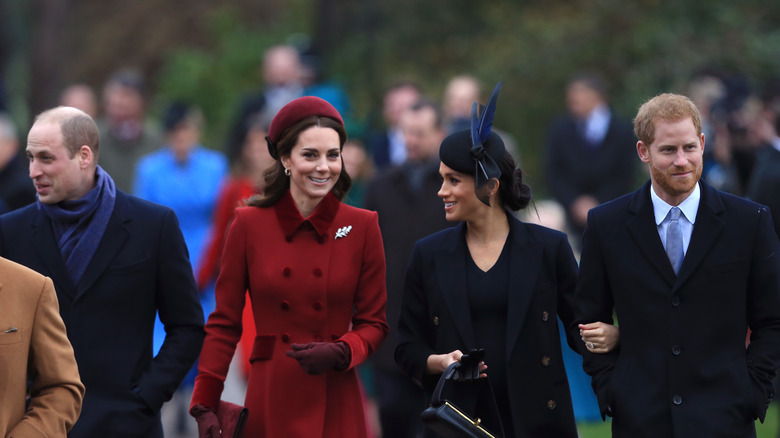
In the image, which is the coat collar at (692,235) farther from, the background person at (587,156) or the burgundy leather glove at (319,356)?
the background person at (587,156)

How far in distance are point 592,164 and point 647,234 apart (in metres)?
7.62

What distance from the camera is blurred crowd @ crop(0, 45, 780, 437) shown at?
27.9ft

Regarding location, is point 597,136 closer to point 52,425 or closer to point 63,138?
point 63,138

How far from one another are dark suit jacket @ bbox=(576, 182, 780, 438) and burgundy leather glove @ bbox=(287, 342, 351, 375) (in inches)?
44.9

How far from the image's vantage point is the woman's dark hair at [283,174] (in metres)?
5.93

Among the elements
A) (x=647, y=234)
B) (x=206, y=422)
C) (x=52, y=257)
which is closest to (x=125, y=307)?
(x=52, y=257)

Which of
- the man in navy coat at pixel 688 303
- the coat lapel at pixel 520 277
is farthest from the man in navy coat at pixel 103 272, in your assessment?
the man in navy coat at pixel 688 303

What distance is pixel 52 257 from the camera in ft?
19.0

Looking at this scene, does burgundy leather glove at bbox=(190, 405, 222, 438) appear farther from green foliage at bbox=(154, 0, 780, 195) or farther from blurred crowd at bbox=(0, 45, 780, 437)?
green foliage at bbox=(154, 0, 780, 195)

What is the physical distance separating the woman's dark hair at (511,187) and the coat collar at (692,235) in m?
0.57

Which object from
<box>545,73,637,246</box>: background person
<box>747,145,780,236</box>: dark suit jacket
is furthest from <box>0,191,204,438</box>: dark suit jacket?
<box>545,73,637,246</box>: background person

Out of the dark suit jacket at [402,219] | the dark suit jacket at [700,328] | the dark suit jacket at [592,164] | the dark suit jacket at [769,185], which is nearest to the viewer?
the dark suit jacket at [700,328]

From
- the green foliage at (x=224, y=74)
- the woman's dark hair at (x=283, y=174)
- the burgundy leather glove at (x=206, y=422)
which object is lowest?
the burgundy leather glove at (x=206, y=422)

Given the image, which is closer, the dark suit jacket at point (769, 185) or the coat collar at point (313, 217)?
the coat collar at point (313, 217)
